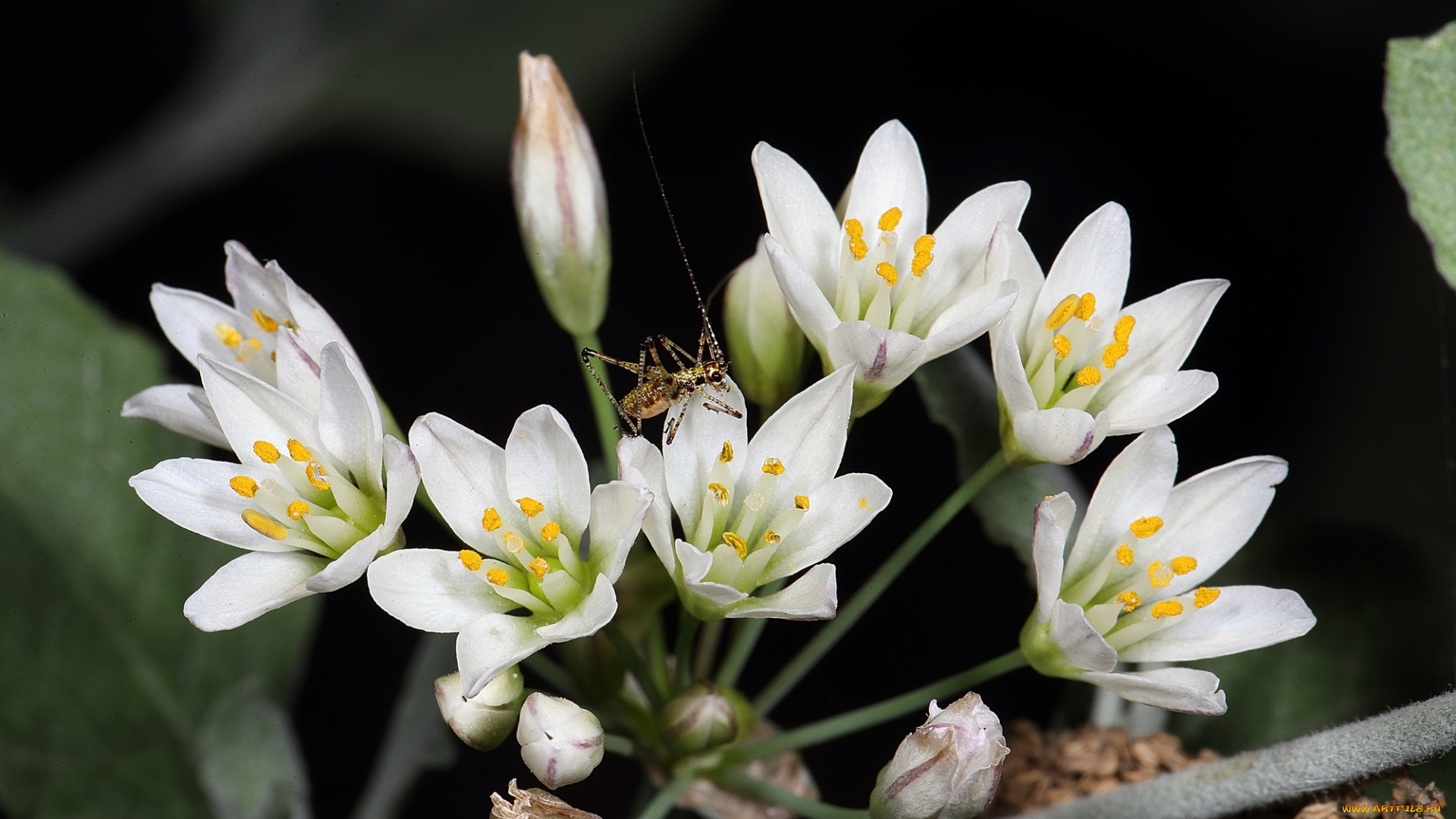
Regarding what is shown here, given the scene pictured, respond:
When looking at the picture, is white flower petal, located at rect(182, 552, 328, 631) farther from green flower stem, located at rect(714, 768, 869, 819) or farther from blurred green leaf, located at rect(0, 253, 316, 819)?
blurred green leaf, located at rect(0, 253, 316, 819)

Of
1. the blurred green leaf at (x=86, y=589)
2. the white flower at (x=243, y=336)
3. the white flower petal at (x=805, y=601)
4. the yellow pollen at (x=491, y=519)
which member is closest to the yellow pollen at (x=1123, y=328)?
the white flower petal at (x=805, y=601)

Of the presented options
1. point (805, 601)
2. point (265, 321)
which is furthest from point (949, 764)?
point (265, 321)

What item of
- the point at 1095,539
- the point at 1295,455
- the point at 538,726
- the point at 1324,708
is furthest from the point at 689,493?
the point at 1295,455

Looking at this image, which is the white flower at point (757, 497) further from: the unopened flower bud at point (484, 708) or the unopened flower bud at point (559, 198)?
the unopened flower bud at point (559, 198)

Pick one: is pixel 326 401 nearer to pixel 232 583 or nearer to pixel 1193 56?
pixel 232 583

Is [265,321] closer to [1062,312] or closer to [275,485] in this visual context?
[275,485]

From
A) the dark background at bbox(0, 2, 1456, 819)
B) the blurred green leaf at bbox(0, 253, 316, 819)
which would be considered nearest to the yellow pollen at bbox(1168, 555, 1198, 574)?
the dark background at bbox(0, 2, 1456, 819)
